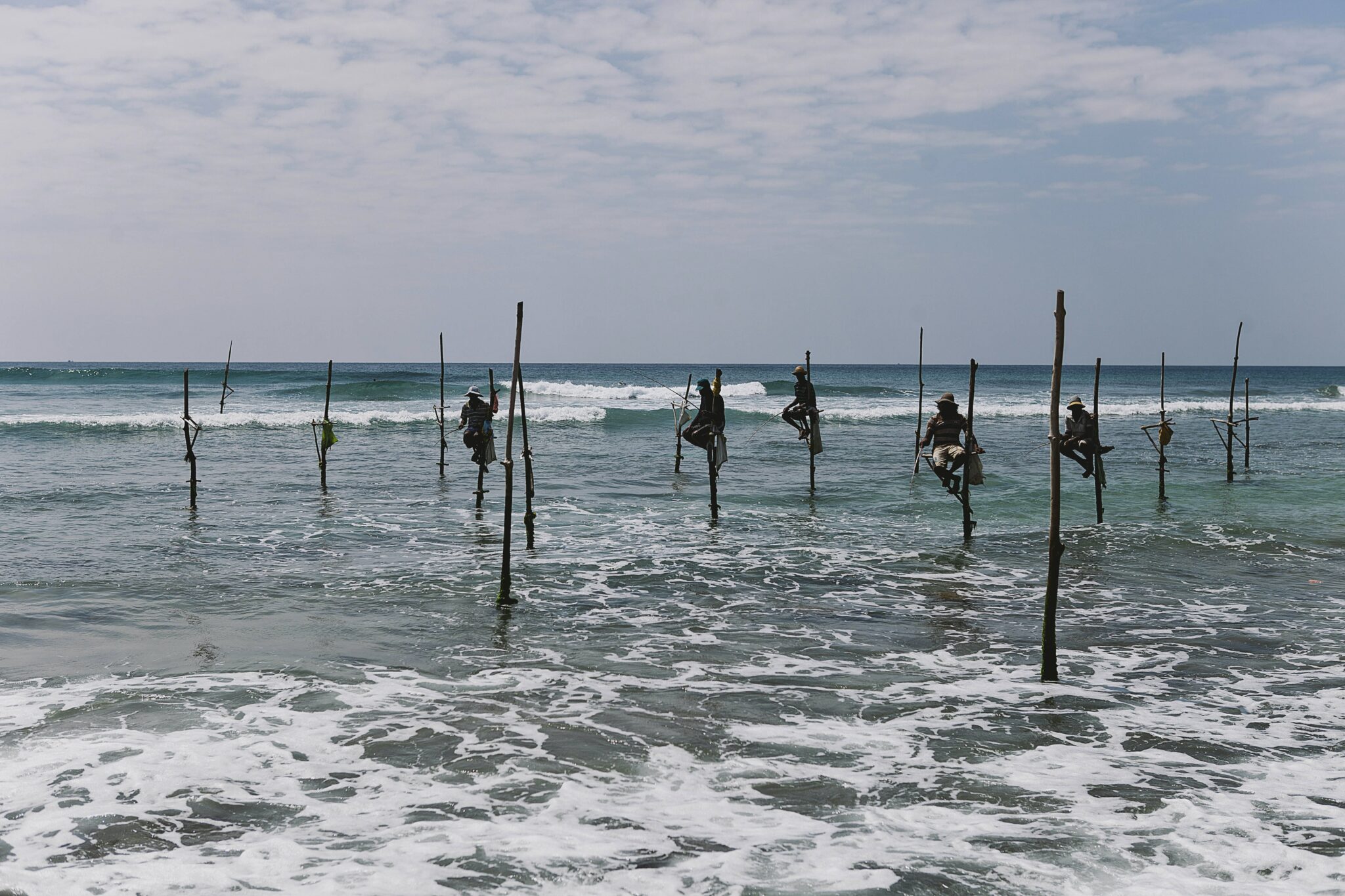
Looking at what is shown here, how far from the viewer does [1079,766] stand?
712 cm

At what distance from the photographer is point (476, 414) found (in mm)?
17641

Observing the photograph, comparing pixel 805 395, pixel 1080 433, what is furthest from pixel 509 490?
pixel 1080 433

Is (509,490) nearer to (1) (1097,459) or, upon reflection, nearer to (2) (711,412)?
(2) (711,412)

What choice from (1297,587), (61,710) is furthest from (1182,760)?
(61,710)

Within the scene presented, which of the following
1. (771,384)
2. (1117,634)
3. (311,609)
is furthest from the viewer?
(771,384)

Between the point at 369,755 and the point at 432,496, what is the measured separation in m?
14.3

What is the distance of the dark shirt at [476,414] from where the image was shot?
17641 millimetres

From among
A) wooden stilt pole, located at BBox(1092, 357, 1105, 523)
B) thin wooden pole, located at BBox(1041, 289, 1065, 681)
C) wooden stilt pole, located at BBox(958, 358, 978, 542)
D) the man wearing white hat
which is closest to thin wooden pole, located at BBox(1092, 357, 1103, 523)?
wooden stilt pole, located at BBox(1092, 357, 1105, 523)

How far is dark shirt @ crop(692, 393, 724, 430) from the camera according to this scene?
17.7 m

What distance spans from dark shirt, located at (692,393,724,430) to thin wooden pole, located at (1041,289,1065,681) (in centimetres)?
907

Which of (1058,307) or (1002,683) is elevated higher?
(1058,307)

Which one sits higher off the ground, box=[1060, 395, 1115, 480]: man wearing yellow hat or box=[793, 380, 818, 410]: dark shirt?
box=[793, 380, 818, 410]: dark shirt

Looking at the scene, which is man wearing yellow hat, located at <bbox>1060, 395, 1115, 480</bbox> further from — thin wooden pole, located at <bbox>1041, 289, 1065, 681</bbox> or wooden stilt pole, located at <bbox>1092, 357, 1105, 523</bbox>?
thin wooden pole, located at <bbox>1041, 289, 1065, 681</bbox>

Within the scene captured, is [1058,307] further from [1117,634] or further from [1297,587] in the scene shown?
[1297,587]
